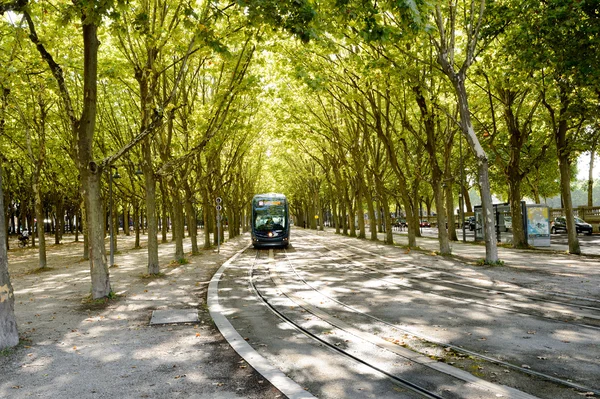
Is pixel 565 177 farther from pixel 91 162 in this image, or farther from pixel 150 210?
pixel 91 162

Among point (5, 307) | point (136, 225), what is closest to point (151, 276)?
point (5, 307)

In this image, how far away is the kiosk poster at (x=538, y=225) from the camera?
23109 mm

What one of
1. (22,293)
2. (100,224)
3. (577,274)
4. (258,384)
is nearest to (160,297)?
(100,224)

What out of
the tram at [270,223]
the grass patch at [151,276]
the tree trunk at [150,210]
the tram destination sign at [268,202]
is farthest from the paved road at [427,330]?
the tram destination sign at [268,202]

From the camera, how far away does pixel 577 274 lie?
12.9m

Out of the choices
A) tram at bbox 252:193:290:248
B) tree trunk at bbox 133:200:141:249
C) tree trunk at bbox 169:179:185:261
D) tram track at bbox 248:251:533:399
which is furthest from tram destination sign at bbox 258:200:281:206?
tram track at bbox 248:251:533:399

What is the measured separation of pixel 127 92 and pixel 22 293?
1138 centimetres

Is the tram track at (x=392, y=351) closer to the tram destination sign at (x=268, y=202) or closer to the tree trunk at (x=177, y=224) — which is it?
the tree trunk at (x=177, y=224)

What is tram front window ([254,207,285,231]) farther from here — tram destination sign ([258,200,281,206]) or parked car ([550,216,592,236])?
parked car ([550,216,592,236])

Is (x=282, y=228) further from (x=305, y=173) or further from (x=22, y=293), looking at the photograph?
(x=305, y=173)

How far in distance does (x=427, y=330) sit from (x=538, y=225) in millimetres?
18983

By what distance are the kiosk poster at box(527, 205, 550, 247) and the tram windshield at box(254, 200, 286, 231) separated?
13184 mm

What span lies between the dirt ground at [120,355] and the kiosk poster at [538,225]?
59.5 ft

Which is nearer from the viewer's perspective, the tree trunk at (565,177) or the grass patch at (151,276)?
the grass patch at (151,276)
